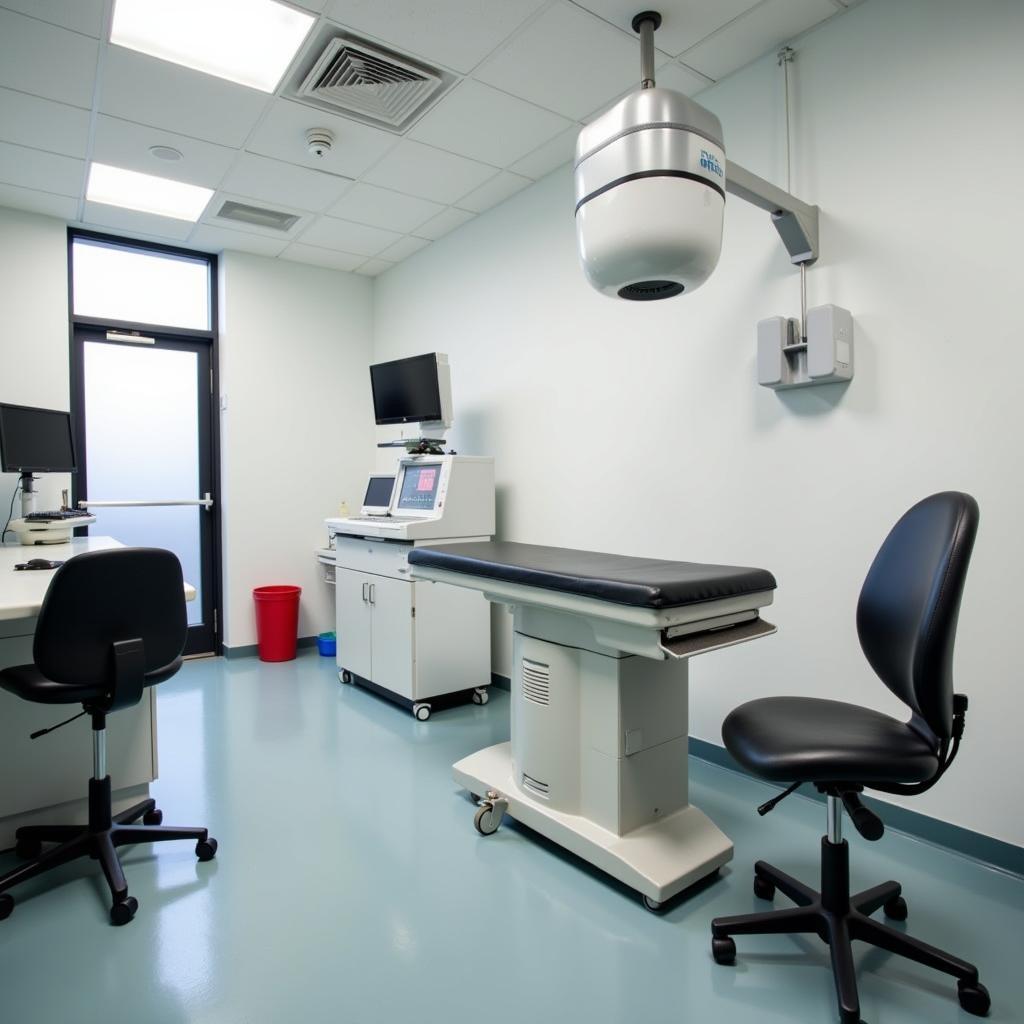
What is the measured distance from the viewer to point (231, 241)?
4414 millimetres

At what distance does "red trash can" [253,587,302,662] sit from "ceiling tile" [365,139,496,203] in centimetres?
268

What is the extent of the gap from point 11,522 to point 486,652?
264 centimetres

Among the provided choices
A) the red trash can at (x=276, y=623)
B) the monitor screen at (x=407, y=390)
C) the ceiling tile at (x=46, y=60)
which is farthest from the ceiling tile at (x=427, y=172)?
the red trash can at (x=276, y=623)

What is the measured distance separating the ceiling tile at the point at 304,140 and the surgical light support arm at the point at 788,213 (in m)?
1.82

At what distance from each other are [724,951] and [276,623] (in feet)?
11.8

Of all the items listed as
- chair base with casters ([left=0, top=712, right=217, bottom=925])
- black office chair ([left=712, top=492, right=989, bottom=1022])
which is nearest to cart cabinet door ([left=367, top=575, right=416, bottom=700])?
chair base with casters ([left=0, top=712, right=217, bottom=925])

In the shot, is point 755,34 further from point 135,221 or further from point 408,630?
point 135,221

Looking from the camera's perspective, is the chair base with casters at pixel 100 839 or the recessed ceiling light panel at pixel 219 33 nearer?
the chair base with casters at pixel 100 839

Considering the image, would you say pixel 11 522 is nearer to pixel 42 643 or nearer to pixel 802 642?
pixel 42 643

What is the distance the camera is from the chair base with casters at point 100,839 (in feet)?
5.87

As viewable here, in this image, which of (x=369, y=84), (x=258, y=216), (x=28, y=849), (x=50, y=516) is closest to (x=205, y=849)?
(x=28, y=849)

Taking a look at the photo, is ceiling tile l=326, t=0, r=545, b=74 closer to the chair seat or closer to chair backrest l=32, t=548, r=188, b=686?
chair backrest l=32, t=548, r=188, b=686

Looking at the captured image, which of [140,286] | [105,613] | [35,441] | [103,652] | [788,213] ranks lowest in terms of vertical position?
[103,652]

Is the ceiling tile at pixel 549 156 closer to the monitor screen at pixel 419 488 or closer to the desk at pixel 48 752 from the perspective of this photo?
the monitor screen at pixel 419 488
